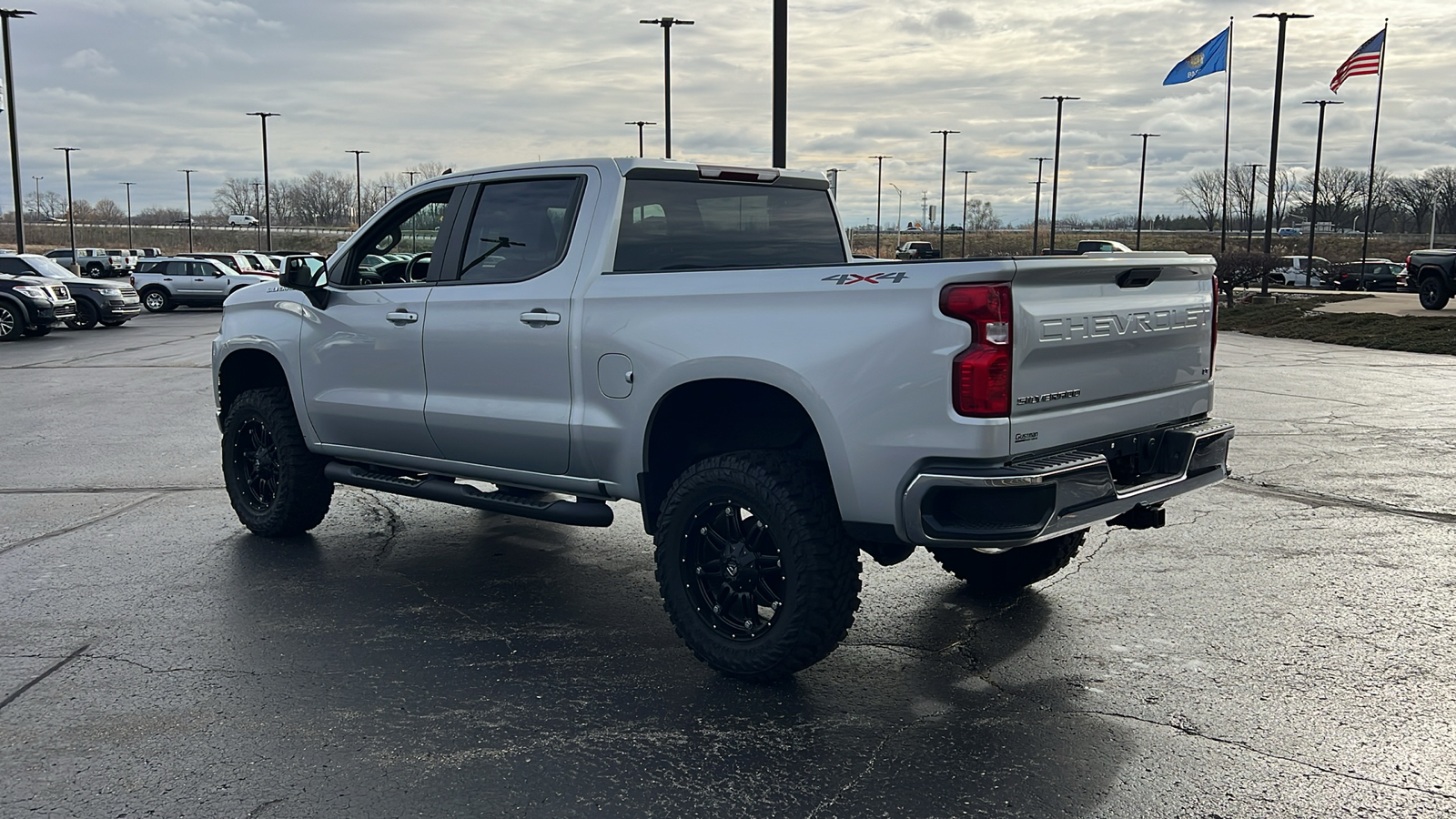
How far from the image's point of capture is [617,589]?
5965 mm

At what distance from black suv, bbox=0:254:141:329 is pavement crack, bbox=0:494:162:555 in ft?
66.8

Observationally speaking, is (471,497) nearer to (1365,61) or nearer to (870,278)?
(870,278)

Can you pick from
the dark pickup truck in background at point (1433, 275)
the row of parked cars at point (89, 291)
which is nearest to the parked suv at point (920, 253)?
the dark pickup truck in background at point (1433, 275)

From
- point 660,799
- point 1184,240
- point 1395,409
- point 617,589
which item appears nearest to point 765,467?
point 660,799

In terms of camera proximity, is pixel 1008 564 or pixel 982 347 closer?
pixel 982 347

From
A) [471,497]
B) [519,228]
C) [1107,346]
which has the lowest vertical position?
[471,497]

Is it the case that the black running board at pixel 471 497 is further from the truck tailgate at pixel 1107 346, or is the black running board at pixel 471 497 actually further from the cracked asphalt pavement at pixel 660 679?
the truck tailgate at pixel 1107 346

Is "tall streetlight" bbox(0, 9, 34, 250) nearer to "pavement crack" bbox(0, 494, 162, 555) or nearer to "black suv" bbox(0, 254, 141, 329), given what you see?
"black suv" bbox(0, 254, 141, 329)

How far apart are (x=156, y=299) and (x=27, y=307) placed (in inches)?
506

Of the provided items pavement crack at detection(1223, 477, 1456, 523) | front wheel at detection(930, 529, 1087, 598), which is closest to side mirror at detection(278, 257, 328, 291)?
front wheel at detection(930, 529, 1087, 598)

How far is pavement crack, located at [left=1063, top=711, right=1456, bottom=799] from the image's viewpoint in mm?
3606

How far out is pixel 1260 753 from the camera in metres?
3.89

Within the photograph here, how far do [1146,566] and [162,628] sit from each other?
487 centimetres

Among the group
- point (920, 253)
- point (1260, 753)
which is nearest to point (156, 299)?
point (920, 253)
